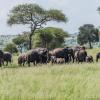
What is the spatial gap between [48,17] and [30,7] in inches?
176

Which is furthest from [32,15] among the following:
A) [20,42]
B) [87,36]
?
[87,36]

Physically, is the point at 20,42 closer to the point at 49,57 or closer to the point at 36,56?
the point at 49,57

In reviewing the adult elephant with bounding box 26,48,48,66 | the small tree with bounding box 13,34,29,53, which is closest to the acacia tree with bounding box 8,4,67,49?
the small tree with bounding box 13,34,29,53

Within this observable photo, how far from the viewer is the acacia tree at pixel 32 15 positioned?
3083 inches

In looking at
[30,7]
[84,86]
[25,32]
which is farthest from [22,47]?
[84,86]

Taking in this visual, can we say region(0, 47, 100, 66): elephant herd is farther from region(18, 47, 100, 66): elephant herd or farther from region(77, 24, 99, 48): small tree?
region(77, 24, 99, 48): small tree

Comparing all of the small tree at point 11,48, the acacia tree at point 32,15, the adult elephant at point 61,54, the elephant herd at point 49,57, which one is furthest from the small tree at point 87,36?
the adult elephant at point 61,54

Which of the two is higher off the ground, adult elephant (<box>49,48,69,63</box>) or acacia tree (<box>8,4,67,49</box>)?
acacia tree (<box>8,4,67,49</box>)

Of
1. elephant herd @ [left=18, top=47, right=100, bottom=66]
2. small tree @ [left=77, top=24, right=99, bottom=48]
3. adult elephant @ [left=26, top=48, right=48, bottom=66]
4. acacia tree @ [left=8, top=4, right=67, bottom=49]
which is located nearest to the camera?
adult elephant @ [left=26, top=48, right=48, bottom=66]

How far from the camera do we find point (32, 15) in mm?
80062

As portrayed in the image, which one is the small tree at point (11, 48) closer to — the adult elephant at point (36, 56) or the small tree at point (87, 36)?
the small tree at point (87, 36)

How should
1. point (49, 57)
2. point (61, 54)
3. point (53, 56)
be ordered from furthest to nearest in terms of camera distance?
point (61, 54) < point (53, 56) < point (49, 57)

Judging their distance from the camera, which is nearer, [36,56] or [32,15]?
[36,56]

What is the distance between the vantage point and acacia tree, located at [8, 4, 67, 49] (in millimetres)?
78312
